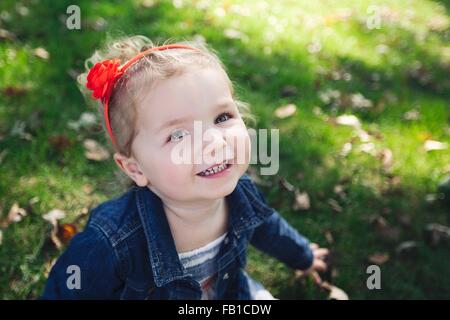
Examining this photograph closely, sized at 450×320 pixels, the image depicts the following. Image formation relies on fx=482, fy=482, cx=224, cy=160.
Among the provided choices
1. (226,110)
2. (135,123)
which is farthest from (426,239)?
(135,123)

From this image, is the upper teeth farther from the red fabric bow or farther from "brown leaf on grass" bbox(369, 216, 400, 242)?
"brown leaf on grass" bbox(369, 216, 400, 242)

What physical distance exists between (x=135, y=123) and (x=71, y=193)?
3.56ft

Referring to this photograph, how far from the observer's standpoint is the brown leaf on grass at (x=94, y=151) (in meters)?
2.71

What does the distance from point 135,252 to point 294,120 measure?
5.74ft

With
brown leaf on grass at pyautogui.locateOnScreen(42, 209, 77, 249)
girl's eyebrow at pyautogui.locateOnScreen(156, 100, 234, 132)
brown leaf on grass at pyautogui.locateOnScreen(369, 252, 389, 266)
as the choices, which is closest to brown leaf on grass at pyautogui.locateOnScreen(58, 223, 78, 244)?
brown leaf on grass at pyautogui.locateOnScreen(42, 209, 77, 249)

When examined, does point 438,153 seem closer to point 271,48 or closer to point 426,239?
point 426,239

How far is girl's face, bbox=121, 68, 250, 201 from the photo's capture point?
1542 mm

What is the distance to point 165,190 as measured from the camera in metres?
1.64

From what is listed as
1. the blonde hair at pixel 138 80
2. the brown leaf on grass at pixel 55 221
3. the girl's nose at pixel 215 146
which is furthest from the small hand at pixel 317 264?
the brown leaf on grass at pixel 55 221

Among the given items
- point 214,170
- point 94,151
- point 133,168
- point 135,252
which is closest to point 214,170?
point 214,170

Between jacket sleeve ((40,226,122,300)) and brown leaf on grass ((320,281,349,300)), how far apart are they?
994 mm

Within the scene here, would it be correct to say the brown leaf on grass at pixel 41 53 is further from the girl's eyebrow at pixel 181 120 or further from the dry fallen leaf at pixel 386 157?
the dry fallen leaf at pixel 386 157

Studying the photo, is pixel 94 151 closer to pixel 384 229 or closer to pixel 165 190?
pixel 165 190
